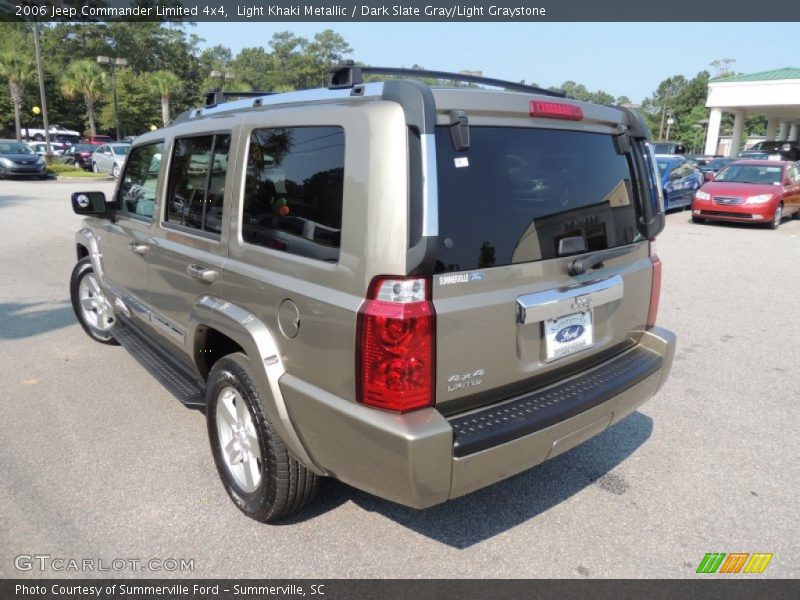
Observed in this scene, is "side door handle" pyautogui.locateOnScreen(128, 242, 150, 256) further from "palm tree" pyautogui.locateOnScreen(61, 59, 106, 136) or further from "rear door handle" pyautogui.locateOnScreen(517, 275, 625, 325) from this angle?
"palm tree" pyautogui.locateOnScreen(61, 59, 106, 136)

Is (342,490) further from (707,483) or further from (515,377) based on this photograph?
(707,483)

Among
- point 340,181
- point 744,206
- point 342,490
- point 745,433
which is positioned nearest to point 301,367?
point 340,181

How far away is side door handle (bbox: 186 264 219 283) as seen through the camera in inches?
117

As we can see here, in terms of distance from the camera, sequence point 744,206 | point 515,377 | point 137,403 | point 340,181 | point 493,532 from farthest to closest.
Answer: point 744,206 < point 137,403 < point 493,532 < point 515,377 < point 340,181

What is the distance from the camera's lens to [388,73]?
9.70 ft

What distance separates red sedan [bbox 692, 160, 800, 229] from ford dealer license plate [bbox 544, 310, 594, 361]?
42.6 ft

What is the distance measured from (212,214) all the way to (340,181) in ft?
Result: 3.59

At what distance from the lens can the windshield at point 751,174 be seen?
46.6 ft

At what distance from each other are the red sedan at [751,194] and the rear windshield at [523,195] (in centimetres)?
1259

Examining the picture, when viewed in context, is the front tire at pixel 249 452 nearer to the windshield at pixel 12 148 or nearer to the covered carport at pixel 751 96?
the windshield at pixel 12 148

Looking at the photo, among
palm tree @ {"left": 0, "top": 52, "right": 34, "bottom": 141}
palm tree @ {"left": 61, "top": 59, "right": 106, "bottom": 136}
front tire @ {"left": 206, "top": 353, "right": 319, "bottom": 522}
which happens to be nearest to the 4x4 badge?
front tire @ {"left": 206, "top": 353, "right": 319, "bottom": 522}

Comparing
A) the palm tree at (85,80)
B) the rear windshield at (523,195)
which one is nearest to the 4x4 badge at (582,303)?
the rear windshield at (523,195)

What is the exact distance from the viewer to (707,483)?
10.7 feet

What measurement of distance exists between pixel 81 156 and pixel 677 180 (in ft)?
101
